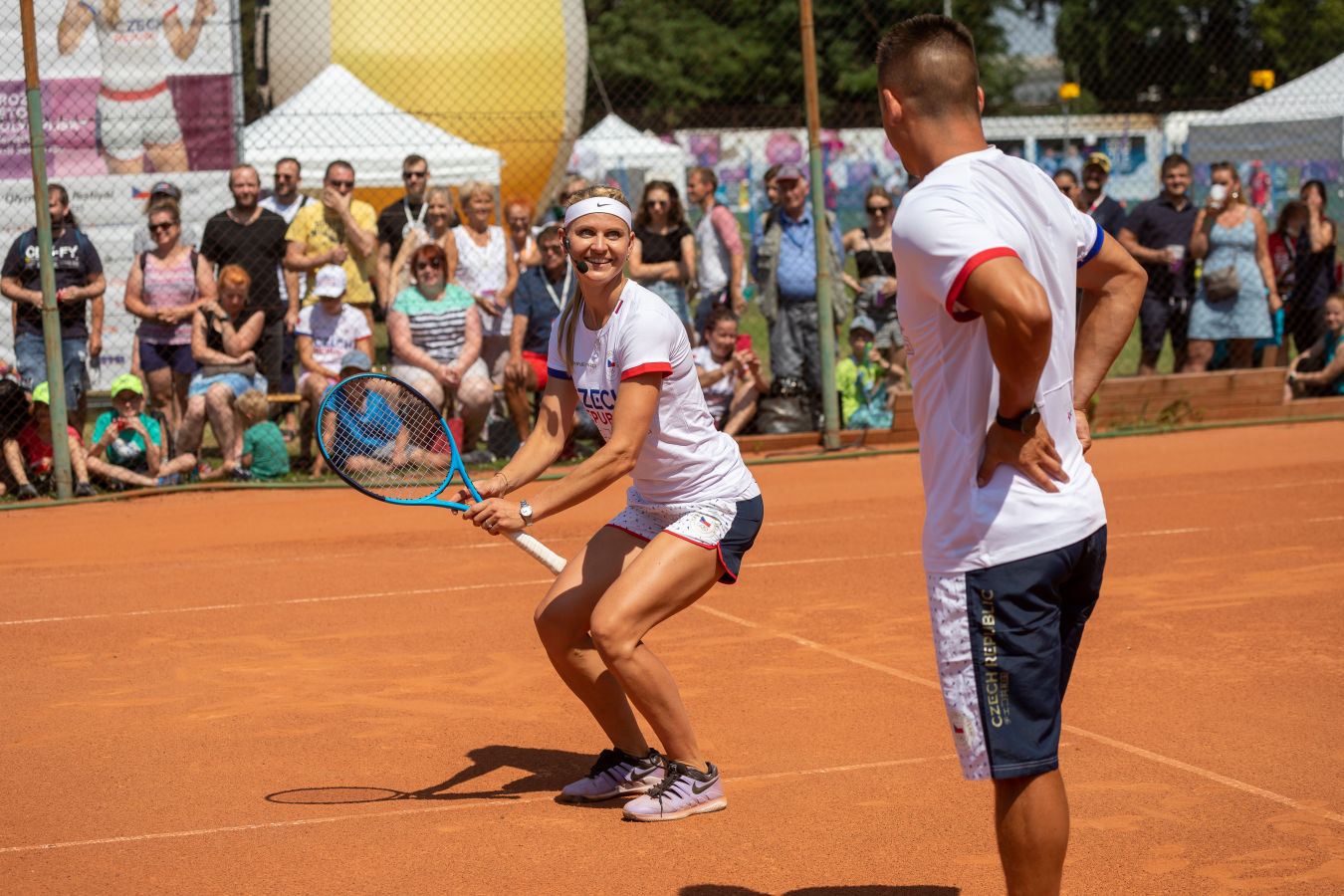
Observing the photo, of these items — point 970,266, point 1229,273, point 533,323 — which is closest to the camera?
point 970,266

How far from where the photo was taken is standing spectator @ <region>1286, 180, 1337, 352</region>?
1445cm

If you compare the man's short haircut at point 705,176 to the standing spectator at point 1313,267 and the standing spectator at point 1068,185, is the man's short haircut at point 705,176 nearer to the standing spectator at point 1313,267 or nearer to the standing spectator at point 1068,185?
the standing spectator at point 1068,185

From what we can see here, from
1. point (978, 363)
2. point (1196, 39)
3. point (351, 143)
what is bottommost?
point (978, 363)

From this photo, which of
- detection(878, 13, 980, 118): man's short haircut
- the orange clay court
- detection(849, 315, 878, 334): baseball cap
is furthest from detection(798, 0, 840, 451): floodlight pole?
detection(878, 13, 980, 118): man's short haircut

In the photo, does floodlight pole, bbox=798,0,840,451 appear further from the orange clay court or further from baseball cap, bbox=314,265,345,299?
baseball cap, bbox=314,265,345,299

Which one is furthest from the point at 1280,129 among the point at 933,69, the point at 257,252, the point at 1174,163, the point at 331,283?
the point at 933,69

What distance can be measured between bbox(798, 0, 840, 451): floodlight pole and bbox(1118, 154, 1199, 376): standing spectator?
2729mm

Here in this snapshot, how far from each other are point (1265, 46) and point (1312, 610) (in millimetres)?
42710

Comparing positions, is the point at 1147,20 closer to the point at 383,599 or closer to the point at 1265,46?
the point at 1265,46

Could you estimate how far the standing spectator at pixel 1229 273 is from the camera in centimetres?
1375

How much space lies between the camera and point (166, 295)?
482 inches

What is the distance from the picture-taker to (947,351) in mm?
3410

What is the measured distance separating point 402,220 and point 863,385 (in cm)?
394

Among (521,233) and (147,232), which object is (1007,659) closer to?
(521,233)
